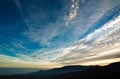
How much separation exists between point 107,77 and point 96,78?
10.3m

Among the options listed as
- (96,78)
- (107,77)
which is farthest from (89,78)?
(107,77)

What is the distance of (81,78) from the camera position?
489 ft

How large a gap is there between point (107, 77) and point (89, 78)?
1709 centimetres

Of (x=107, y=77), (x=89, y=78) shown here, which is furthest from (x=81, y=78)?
(x=107, y=77)

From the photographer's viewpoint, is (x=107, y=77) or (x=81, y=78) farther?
(x=81, y=78)

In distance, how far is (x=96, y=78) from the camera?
141m

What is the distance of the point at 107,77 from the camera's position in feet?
458

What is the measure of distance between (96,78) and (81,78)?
616 inches

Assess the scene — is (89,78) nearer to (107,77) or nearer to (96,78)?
(96,78)

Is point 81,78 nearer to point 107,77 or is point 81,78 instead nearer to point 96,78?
point 96,78

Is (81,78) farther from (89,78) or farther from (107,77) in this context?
(107,77)
